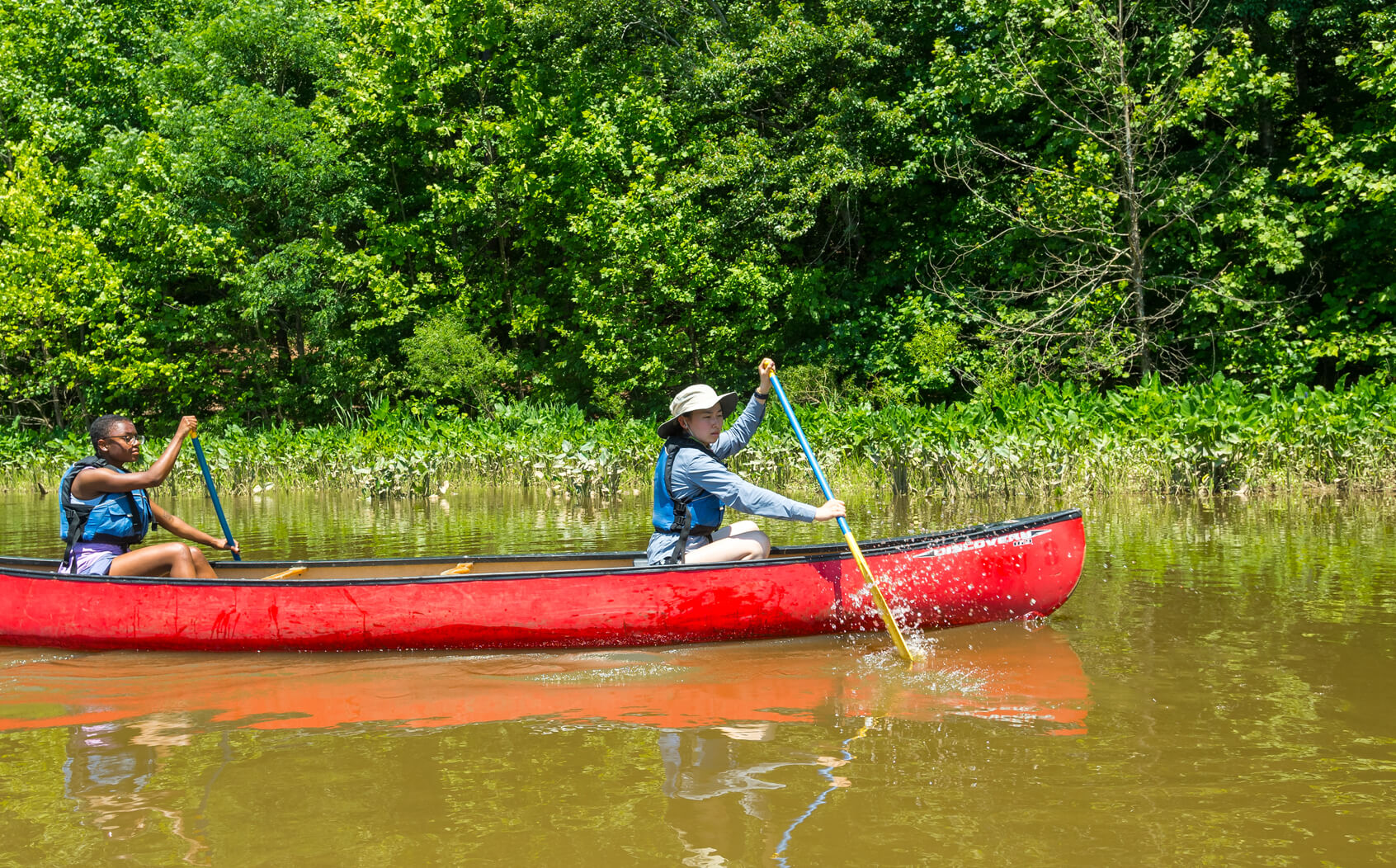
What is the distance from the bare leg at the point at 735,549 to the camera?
20.3 feet

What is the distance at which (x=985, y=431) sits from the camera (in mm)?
12836

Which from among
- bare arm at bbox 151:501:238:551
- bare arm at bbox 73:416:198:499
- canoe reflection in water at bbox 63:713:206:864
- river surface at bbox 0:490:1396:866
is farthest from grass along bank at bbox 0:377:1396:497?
canoe reflection in water at bbox 63:713:206:864

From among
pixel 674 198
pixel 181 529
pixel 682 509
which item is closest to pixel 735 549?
pixel 682 509

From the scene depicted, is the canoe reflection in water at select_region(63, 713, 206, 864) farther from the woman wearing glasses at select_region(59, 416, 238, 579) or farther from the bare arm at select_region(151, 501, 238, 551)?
the bare arm at select_region(151, 501, 238, 551)

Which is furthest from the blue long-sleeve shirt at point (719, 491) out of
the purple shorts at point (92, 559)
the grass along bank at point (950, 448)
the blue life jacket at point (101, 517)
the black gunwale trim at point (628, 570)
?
the grass along bank at point (950, 448)

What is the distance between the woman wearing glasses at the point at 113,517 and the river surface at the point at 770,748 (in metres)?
0.52

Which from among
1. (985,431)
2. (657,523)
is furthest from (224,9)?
(657,523)

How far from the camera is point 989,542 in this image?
605 cm

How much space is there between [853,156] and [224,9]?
561 inches

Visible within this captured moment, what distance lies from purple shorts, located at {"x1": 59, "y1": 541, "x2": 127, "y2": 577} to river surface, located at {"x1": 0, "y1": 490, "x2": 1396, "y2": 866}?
502 millimetres

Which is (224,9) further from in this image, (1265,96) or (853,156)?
(1265,96)

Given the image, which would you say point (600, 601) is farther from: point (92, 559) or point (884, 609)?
point (92, 559)

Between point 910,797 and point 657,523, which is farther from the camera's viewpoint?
point 657,523

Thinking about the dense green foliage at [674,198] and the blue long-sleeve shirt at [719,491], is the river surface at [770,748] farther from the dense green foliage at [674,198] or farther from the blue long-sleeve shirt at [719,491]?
the dense green foliage at [674,198]
